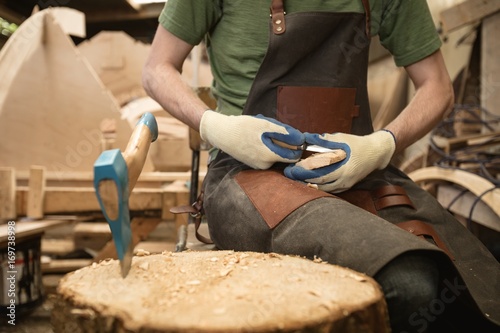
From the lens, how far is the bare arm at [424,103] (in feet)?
5.16

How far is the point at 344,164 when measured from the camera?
128cm

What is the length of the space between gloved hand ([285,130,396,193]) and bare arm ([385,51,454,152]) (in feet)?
0.64

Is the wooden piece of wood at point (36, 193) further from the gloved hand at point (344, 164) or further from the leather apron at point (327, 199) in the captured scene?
the gloved hand at point (344, 164)

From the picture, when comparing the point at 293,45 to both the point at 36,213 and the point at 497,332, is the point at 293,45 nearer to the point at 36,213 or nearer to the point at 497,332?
the point at 497,332

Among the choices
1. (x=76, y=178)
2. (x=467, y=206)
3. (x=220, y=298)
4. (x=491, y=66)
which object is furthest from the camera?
(x=491, y=66)

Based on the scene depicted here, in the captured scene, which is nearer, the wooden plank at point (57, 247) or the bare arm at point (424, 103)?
the bare arm at point (424, 103)

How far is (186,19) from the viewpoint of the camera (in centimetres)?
154

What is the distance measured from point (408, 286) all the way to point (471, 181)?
1.65 metres

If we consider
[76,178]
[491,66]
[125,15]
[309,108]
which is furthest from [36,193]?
[125,15]

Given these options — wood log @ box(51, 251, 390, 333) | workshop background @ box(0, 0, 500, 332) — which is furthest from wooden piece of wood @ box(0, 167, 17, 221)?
wood log @ box(51, 251, 390, 333)

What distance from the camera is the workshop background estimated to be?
102 inches

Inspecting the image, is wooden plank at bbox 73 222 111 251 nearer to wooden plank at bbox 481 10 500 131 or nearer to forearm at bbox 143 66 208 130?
forearm at bbox 143 66 208 130

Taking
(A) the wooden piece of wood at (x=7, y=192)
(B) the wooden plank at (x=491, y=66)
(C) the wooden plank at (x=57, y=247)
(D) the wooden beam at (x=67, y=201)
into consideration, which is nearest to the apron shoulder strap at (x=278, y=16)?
(D) the wooden beam at (x=67, y=201)

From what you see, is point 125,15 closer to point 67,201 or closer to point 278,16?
point 67,201
